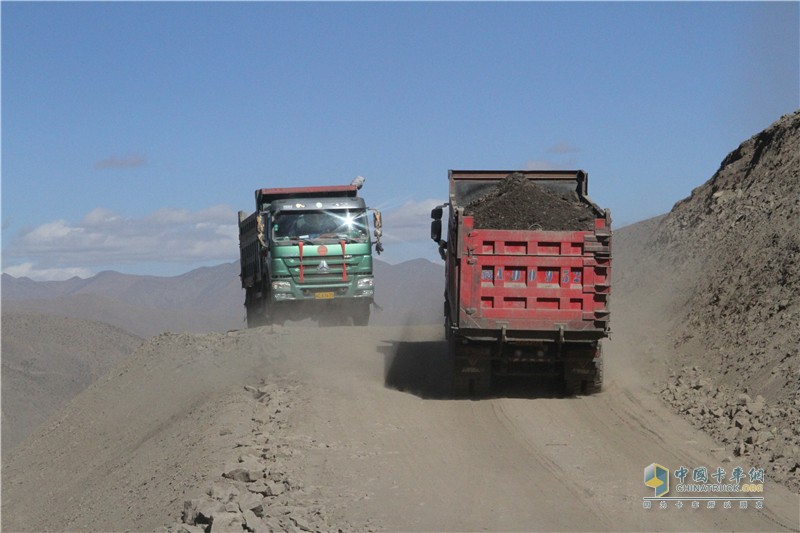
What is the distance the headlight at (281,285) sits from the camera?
23.0 metres

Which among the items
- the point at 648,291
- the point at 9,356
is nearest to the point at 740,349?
the point at 648,291

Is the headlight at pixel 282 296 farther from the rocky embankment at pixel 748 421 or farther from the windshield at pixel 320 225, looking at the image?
the rocky embankment at pixel 748 421

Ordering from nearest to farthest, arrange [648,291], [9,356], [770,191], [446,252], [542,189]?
[542,189] → [446,252] → [770,191] → [648,291] → [9,356]

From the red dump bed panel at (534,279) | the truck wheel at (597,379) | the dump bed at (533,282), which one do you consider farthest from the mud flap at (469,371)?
the truck wheel at (597,379)

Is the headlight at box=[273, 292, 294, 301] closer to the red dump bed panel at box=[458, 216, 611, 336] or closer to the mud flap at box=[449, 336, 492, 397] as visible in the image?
the mud flap at box=[449, 336, 492, 397]

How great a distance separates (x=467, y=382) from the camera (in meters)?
15.4

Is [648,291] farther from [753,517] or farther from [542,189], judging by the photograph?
[753,517]

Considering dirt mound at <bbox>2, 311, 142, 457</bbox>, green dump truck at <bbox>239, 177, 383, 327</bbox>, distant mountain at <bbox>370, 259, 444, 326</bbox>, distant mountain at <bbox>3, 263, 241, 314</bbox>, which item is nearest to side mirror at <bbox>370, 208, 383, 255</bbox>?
green dump truck at <bbox>239, 177, 383, 327</bbox>

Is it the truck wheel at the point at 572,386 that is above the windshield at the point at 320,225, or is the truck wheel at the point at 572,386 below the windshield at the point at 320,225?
below

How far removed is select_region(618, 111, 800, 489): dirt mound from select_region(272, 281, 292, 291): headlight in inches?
330

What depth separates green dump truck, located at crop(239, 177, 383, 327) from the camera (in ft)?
75.5

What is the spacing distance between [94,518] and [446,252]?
284 inches

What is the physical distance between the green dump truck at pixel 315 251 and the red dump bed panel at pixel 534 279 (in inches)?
349

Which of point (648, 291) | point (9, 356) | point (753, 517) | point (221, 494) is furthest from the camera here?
point (9, 356)
